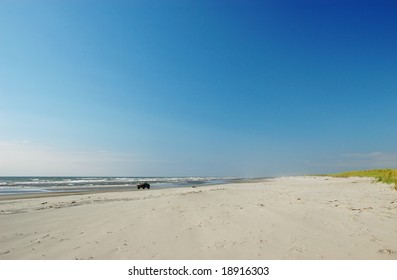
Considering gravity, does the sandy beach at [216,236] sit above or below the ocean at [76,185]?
above

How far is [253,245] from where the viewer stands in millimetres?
5465

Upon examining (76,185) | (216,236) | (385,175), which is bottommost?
(76,185)

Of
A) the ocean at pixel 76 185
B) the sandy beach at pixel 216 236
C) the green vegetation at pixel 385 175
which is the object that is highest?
the green vegetation at pixel 385 175

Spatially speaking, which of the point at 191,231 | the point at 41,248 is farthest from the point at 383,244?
the point at 41,248

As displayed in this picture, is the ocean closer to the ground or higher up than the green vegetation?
closer to the ground

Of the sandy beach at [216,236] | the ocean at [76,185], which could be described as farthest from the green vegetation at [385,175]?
the ocean at [76,185]

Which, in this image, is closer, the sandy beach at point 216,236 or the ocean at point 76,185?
the sandy beach at point 216,236

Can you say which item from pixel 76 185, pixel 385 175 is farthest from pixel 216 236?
pixel 76 185

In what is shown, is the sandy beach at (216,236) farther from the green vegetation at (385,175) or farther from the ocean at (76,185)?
the ocean at (76,185)

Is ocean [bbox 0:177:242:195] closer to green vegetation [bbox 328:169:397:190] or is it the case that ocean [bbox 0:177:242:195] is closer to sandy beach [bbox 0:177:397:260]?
green vegetation [bbox 328:169:397:190]

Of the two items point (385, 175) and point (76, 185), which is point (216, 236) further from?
point (76, 185)

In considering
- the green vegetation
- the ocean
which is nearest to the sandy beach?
the green vegetation
